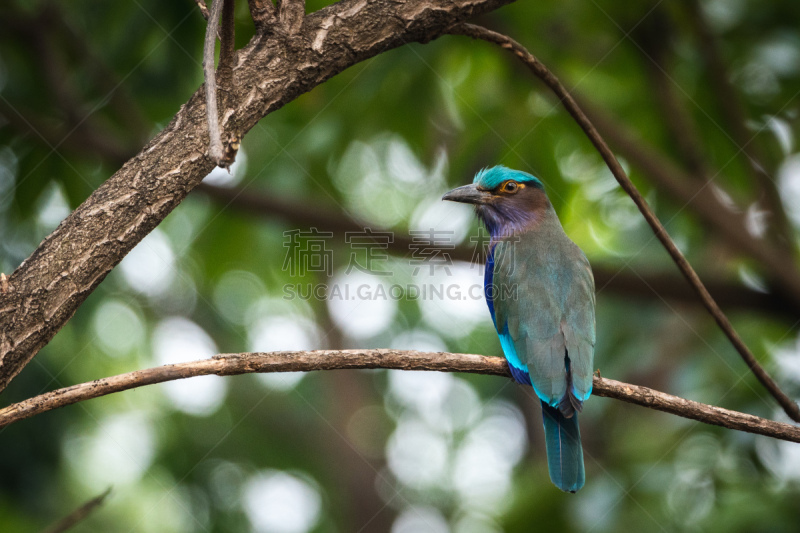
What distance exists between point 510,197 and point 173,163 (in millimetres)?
3063

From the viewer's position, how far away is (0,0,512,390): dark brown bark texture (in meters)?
2.01

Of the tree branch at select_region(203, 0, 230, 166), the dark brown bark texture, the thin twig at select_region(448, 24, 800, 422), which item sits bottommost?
the thin twig at select_region(448, 24, 800, 422)

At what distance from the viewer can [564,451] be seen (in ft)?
12.4

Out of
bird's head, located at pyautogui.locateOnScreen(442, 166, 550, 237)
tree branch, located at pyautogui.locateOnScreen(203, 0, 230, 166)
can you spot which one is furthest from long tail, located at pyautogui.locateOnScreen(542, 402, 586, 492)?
tree branch, located at pyautogui.locateOnScreen(203, 0, 230, 166)

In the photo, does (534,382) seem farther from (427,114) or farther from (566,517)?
(427,114)

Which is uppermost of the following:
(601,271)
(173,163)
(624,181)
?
(173,163)

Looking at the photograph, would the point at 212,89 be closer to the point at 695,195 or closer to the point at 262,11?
the point at 262,11

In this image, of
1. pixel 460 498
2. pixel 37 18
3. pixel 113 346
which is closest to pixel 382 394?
pixel 460 498

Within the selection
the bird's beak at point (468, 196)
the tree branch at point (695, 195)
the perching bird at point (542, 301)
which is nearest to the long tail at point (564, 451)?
the perching bird at point (542, 301)

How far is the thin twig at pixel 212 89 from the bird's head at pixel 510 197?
2.83 m

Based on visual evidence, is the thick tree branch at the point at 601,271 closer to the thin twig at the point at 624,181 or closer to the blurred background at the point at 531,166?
the blurred background at the point at 531,166

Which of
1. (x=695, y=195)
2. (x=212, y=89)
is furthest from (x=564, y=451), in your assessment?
(x=212, y=89)

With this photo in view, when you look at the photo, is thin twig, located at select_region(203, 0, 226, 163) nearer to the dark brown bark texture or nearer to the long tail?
the dark brown bark texture

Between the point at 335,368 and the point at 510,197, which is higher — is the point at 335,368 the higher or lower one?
the higher one
